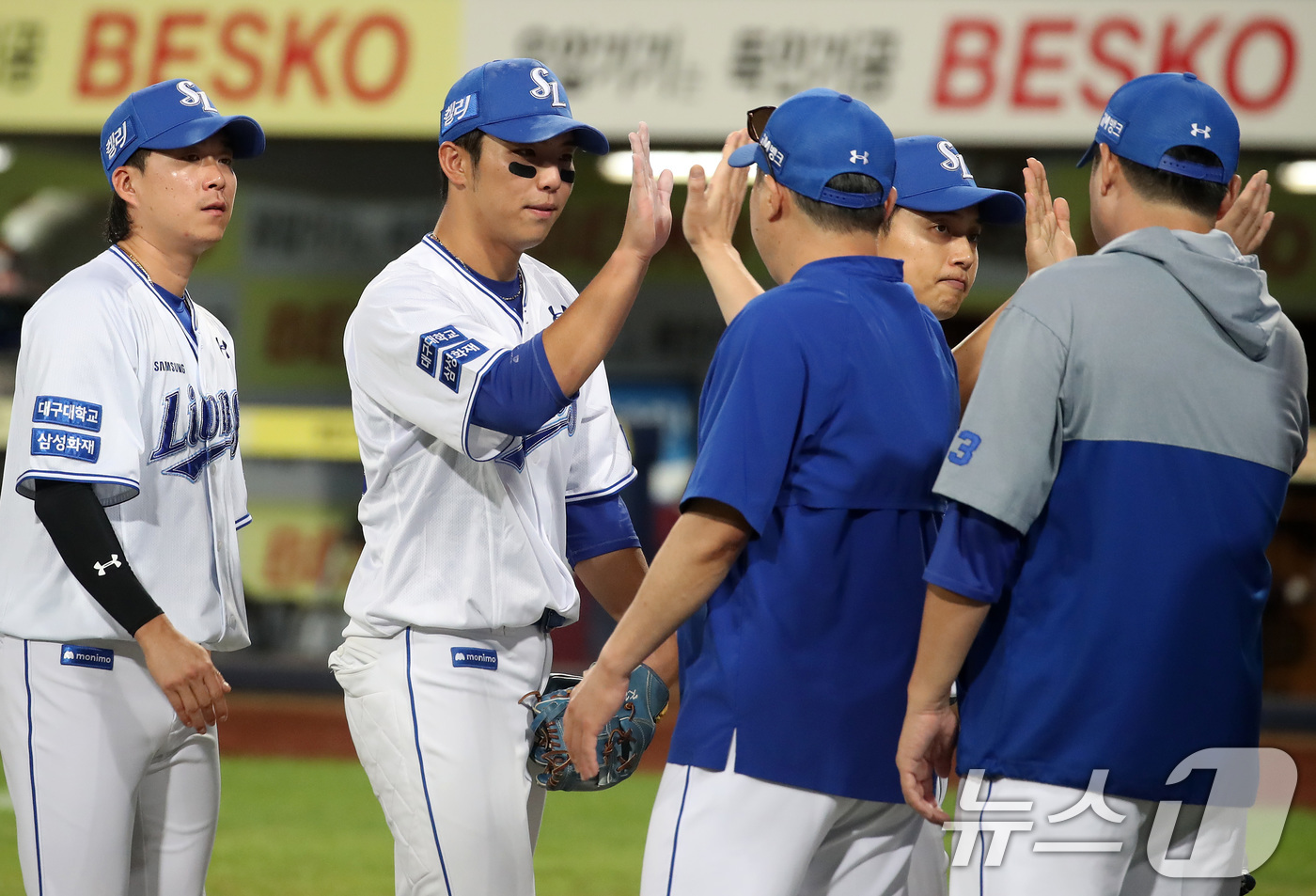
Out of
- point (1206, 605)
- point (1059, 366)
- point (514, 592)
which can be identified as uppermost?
point (1059, 366)

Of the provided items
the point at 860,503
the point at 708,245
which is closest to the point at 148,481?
the point at 708,245

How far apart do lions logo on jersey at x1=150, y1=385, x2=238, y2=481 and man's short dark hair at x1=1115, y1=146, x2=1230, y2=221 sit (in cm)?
182

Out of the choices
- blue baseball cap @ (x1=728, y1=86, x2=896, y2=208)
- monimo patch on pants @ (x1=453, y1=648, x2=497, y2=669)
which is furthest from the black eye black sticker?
monimo patch on pants @ (x1=453, y1=648, x2=497, y2=669)

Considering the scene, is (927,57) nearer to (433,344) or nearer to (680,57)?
(680,57)

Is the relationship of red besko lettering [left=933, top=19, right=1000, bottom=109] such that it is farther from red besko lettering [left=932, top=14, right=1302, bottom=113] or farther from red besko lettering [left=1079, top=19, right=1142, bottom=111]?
red besko lettering [left=1079, top=19, right=1142, bottom=111]

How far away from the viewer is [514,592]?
8.35 feet

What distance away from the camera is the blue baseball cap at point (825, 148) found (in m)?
2.16

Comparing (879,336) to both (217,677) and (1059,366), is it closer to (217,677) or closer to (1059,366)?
(1059,366)

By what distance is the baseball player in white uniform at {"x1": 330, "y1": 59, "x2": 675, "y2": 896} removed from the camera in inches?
94.6

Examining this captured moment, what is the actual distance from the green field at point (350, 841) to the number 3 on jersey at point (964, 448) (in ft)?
11.3

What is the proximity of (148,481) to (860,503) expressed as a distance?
143 centimetres

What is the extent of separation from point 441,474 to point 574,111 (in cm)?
572

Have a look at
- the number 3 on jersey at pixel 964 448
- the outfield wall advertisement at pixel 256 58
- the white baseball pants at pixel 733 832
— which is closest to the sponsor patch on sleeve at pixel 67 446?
the white baseball pants at pixel 733 832

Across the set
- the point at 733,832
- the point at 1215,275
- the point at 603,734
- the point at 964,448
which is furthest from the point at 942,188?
the point at 733,832
